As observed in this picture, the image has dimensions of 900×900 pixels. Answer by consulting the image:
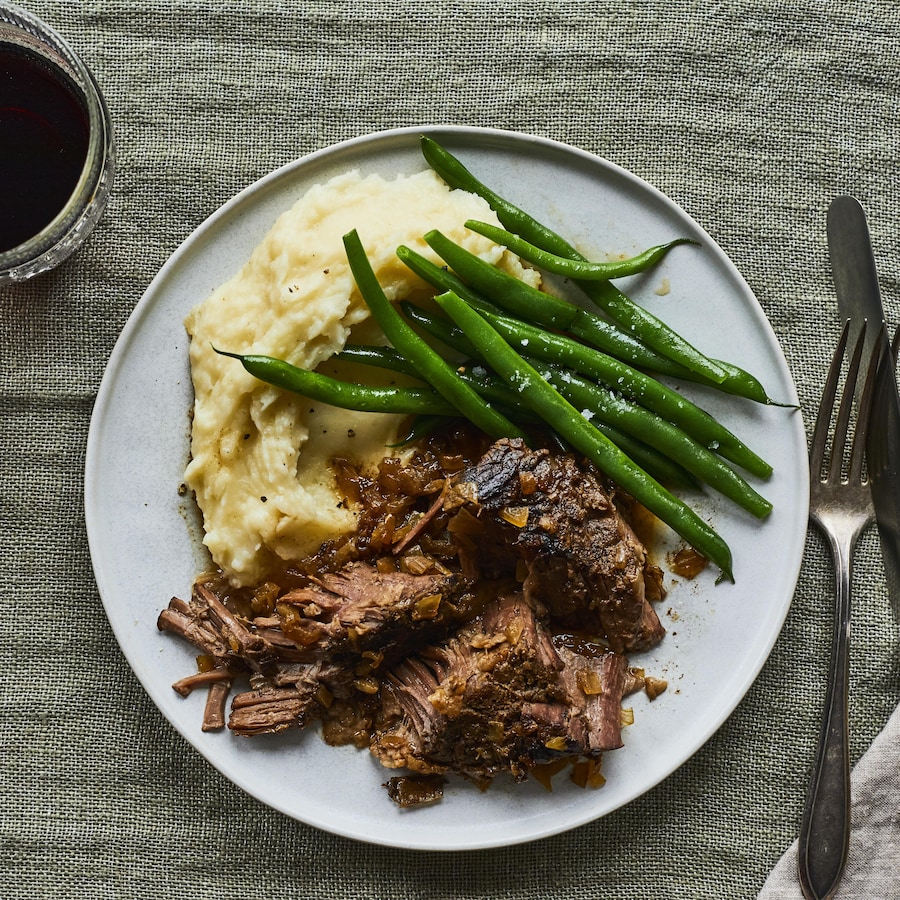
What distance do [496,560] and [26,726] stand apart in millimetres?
2709

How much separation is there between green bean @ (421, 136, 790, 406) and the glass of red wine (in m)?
1.64

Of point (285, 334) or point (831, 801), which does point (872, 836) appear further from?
point (285, 334)

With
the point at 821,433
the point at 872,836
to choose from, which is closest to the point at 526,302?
the point at 821,433

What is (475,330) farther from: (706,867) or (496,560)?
(706,867)

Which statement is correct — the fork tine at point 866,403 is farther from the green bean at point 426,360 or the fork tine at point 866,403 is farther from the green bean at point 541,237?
the green bean at point 426,360

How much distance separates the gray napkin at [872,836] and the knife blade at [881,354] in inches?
30.8

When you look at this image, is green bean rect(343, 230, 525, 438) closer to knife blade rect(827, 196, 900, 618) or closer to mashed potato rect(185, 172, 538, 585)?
mashed potato rect(185, 172, 538, 585)

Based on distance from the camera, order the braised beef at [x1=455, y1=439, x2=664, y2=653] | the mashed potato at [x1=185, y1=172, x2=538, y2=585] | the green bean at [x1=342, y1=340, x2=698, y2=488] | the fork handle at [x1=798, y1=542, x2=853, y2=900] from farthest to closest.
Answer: the fork handle at [x1=798, y1=542, x2=853, y2=900]
the green bean at [x1=342, y1=340, x2=698, y2=488]
the mashed potato at [x1=185, y1=172, x2=538, y2=585]
the braised beef at [x1=455, y1=439, x2=664, y2=653]

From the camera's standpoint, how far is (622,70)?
15.2ft

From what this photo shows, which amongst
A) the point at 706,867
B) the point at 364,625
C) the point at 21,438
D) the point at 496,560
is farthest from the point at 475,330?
the point at 706,867

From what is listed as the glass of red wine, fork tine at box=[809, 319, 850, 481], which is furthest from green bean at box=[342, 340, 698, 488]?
the glass of red wine

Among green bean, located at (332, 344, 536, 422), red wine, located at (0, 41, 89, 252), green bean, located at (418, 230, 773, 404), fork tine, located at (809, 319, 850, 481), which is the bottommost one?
fork tine, located at (809, 319, 850, 481)

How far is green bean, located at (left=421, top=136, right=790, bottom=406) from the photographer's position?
13.6ft

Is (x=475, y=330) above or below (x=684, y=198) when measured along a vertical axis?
below
